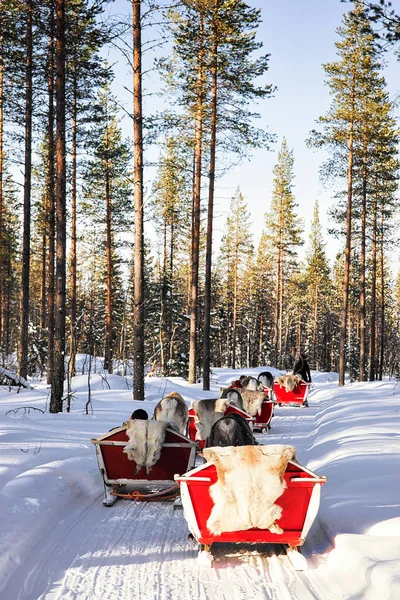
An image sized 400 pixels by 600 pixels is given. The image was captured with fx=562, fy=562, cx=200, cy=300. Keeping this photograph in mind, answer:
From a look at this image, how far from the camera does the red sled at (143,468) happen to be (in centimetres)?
714

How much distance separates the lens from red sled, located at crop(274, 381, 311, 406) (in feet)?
64.4

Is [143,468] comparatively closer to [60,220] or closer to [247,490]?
[247,490]

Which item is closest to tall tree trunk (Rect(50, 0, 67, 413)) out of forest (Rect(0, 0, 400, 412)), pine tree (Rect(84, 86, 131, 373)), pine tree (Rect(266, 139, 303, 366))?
forest (Rect(0, 0, 400, 412))

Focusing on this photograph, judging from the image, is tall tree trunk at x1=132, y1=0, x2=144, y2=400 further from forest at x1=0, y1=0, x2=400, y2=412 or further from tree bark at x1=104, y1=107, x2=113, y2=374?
tree bark at x1=104, y1=107, x2=113, y2=374

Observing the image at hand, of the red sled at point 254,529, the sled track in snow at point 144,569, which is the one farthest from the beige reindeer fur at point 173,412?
the red sled at point 254,529

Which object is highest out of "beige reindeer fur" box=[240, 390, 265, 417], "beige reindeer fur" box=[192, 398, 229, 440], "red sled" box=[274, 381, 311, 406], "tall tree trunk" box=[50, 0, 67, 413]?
"tall tree trunk" box=[50, 0, 67, 413]

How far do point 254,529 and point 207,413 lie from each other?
4.84 m

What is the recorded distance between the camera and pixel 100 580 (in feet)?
15.1

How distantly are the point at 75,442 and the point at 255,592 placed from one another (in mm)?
5892

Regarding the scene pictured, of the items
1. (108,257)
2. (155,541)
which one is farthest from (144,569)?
(108,257)

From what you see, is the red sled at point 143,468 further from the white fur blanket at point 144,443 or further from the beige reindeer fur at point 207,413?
the beige reindeer fur at point 207,413

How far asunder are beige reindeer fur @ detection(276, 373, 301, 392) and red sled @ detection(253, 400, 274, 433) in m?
5.55

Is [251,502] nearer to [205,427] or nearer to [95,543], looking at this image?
[95,543]

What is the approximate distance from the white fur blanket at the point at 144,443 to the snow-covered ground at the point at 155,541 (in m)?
0.60
